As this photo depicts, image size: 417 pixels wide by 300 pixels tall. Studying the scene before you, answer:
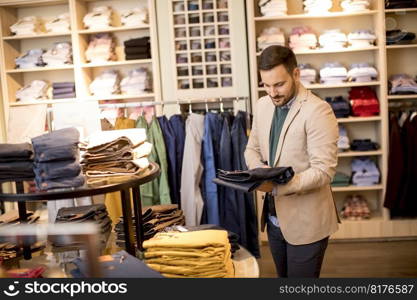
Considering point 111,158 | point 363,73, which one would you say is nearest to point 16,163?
point 111,158

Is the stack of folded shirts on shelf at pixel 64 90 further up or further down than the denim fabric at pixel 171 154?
further up

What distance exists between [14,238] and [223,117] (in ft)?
8.65

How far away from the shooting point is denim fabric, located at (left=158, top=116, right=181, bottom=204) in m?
3.95

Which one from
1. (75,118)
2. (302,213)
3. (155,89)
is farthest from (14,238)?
(155,89)

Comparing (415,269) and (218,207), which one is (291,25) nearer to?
(218,207)

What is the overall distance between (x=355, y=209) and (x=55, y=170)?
3.53 metres

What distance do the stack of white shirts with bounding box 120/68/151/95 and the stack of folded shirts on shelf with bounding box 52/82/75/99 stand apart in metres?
0.48

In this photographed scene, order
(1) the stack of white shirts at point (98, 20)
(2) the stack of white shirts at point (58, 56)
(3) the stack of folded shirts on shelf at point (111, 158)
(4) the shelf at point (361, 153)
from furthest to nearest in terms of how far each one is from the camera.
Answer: (2) the stack of white shirts at point (58, 56), (1) the stack of white shirts at point (98, 20), (4) the shelf at point (361, 153), (3) the stack of folded shirts on shelf at point (111, 158)

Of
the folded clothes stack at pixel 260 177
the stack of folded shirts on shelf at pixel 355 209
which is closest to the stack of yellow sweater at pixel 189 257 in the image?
the folded clothes stack at pixel 260 177

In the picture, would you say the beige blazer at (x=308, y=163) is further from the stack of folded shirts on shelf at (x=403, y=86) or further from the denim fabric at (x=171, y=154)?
the stack of folded shirts on shelf at (x=403, y=86)

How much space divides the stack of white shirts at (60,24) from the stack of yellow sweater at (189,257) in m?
3.43

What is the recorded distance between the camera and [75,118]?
2.25 m

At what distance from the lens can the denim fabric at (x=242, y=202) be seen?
387 cm

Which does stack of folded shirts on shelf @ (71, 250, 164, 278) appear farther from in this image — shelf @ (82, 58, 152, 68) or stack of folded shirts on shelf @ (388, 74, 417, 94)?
stack of folded shirts on shelf @ (388, 74, 417, 94)
